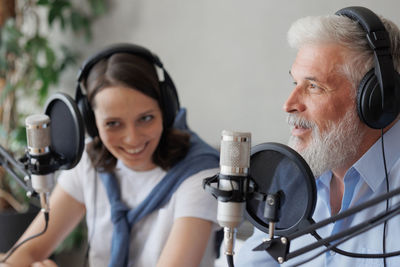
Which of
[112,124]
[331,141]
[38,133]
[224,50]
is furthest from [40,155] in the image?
[224,50]

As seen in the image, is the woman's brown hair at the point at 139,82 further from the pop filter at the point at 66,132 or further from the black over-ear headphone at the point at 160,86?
the pop filter at the point at 66,132

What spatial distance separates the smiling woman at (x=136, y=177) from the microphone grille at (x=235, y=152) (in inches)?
25.4

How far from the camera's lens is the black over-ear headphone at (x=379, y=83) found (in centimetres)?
90

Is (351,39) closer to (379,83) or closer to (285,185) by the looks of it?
(379,83)

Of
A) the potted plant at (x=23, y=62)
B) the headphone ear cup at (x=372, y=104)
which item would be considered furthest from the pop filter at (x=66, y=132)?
the potted plant at (x=23, y=62)

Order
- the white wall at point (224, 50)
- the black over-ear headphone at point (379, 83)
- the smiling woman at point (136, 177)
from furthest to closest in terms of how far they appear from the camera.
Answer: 1. the white wall at point (224, 50)
2. the smiling woman at point (136, 177)
3. the black over-ear headphone at point (379, 83)

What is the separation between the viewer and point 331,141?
3.32 feet

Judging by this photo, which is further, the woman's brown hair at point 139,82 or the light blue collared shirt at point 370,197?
the woman's brown hair at point 139,82

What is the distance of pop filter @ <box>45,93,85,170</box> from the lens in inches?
40.3

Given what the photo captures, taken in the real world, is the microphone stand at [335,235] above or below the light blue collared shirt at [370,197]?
Result: above

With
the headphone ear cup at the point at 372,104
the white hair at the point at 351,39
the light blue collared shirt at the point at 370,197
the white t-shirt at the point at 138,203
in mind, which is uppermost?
the white hair at the point at 351,39

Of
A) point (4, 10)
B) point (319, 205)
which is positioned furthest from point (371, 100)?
point (4, 10)

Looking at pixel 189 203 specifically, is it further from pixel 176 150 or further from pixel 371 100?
pixel 371 100

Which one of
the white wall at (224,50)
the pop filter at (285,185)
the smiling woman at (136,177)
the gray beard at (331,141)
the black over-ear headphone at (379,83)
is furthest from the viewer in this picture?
the white wall at (224,50)
